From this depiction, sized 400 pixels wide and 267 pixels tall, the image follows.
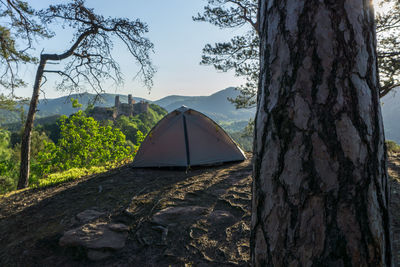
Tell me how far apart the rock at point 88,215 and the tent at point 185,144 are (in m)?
3.02

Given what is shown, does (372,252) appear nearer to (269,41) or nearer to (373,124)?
(373,124)

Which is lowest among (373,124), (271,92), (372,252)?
(372,252)

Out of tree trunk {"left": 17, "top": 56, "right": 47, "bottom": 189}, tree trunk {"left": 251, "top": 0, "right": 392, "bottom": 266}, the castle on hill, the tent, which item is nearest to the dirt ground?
the tent

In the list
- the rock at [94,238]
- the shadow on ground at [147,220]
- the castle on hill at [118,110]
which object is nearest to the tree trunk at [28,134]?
the shadow on ground at [147,220]

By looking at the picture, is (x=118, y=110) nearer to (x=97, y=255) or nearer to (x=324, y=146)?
(x=97, y=255)

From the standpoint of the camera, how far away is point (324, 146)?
3.46ft

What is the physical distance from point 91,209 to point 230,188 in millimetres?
2454

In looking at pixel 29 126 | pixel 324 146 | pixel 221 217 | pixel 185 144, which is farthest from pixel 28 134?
pixel 324 146

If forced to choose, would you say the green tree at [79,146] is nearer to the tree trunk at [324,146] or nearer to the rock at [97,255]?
the rock at [97,255]

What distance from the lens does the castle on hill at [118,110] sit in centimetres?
4734

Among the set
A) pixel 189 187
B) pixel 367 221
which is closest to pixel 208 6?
A: pixel 189 187

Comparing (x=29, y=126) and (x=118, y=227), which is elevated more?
(x=29, y=126)

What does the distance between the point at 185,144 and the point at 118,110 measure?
5564 cm

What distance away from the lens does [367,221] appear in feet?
3.38
